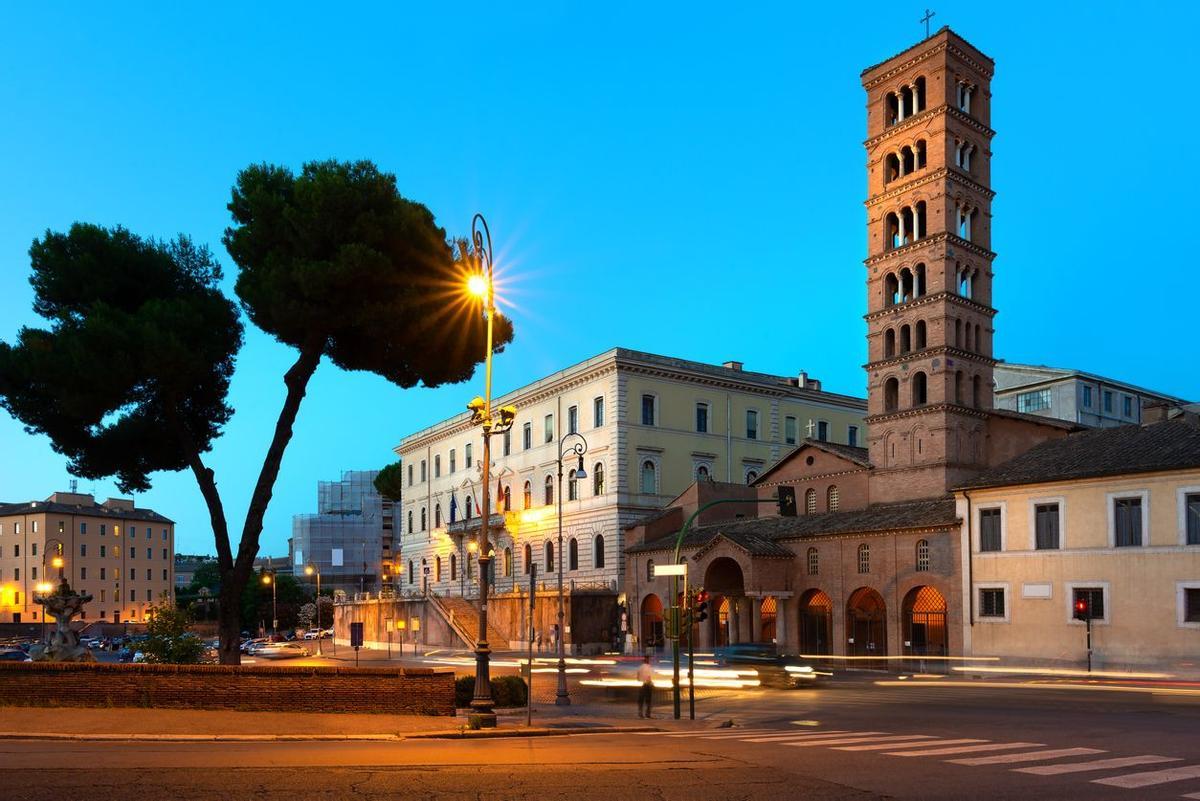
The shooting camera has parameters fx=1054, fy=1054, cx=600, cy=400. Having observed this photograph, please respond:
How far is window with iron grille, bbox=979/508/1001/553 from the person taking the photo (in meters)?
44.0

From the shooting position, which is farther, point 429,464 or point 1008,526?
point 429,464

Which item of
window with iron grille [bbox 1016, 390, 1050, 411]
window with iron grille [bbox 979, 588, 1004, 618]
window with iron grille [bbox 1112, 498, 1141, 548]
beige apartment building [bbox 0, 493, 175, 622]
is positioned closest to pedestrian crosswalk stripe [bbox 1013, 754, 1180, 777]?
window with iron grille [bbox 1112, 498, 1141, 548]

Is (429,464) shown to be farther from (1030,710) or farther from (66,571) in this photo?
(1030,710)

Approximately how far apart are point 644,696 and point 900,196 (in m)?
34.7

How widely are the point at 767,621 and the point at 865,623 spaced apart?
7219 mm

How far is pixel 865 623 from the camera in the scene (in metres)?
49.0

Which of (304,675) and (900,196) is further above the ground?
(900,196)

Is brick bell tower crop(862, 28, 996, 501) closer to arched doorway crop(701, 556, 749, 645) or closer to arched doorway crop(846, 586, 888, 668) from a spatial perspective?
arched doorway crop(846, 586, 888, 668)

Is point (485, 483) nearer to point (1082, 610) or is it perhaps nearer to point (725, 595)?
point (1082, 610)

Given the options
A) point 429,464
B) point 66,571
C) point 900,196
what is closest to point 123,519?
point 66,571

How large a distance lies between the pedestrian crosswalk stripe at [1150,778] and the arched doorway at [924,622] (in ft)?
102

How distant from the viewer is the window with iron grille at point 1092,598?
40.0m

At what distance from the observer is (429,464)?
94.4 m

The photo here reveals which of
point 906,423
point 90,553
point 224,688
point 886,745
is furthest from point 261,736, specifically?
point 90,553
